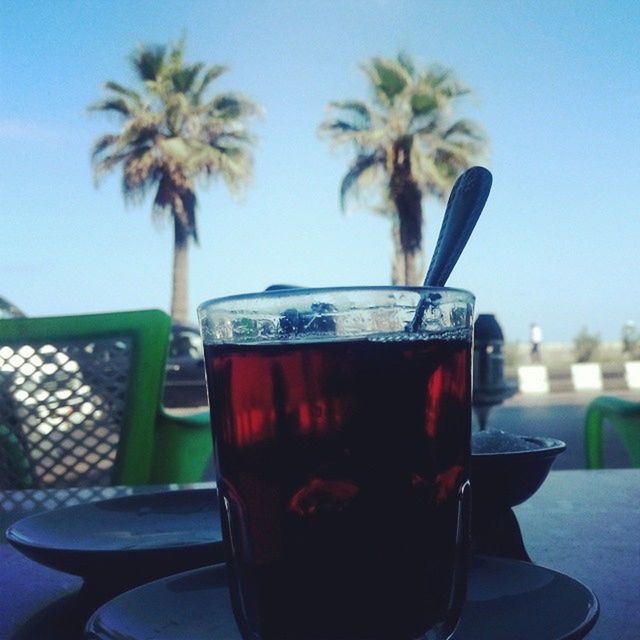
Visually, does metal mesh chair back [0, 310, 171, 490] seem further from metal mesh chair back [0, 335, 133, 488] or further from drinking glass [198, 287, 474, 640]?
drinking glass [198, 287, 474, 640]

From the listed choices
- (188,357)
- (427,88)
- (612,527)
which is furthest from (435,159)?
(612,527)

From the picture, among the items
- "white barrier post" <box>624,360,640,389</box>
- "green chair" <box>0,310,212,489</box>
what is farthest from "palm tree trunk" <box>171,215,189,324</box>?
"green chair" <box>0,310,212,489</box>

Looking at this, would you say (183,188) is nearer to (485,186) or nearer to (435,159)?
(435,159)

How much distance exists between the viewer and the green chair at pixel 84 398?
2.19m

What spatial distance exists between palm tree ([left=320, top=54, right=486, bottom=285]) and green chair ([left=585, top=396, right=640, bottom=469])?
15941 millimetres

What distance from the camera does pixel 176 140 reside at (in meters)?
19.5

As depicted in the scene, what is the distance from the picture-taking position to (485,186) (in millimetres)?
740

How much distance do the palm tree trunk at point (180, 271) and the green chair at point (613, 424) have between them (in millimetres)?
17057

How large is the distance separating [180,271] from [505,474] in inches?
765

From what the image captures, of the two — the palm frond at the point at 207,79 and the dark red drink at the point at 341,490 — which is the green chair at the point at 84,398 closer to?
the dark red drink at the point at 341,490

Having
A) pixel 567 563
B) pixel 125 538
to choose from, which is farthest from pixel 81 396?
pixel 567 563

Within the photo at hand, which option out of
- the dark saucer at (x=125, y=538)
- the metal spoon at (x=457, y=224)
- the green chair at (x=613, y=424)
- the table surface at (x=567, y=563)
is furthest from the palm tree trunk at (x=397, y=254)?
the metal spoon at (x=457, y=224)

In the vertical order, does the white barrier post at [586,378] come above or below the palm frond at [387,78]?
below

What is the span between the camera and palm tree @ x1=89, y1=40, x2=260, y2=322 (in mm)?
19469
